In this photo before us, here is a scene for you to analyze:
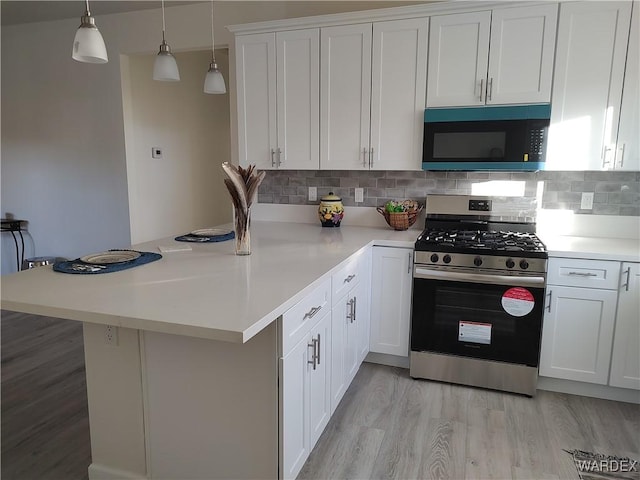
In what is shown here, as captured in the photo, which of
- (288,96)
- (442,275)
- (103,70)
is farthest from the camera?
(103,70)

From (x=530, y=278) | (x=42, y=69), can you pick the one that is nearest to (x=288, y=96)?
(x=530, y=278)

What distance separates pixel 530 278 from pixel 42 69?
4656 mm

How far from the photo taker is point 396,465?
75.2 inches

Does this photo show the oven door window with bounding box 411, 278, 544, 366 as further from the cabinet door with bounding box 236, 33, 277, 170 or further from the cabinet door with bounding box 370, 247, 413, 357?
the cabinet door with bounding box 236, 33, 277, 170

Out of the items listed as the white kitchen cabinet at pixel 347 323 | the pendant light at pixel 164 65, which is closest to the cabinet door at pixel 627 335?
the white kitchen cabinet at pixel 347 323

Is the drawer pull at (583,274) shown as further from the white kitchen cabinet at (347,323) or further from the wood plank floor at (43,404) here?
the wood plank floor at (43,404)

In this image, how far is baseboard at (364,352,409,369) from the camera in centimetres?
283

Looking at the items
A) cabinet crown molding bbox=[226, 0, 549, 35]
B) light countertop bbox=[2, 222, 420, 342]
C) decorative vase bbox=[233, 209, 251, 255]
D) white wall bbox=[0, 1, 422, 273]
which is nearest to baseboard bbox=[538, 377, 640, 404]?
light countertop bbox=[2, 222, 420, 342]

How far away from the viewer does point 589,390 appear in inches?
98.3

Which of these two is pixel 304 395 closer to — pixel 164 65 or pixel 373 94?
pixel 164 65

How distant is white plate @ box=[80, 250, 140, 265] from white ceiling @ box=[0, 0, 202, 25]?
97.0 inches

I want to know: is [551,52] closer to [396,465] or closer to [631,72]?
[631,72]

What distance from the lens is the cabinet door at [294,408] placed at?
4.84 ft

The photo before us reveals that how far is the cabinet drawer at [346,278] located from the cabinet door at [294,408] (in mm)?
366
